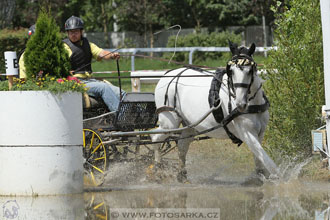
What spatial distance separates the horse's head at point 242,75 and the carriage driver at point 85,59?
7.53ft

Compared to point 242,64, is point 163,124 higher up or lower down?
lower down

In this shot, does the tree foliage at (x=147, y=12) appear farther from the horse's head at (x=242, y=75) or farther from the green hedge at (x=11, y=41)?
the horse's head at (x=242, y=75)

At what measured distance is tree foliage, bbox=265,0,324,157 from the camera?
35.9 feet

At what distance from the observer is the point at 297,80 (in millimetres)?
11008

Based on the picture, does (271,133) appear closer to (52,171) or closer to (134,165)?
(134,165)

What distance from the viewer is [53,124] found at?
9.20m

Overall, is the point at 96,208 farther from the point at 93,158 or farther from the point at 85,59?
the point at 85,59

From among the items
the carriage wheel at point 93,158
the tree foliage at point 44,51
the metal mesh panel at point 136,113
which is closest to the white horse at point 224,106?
the metal mesh panel at point 136,113

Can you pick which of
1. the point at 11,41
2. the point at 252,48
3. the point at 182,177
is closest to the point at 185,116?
the point at 182,177

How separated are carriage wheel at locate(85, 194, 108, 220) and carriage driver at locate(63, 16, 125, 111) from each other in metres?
2.19

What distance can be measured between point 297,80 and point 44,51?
3.83 meters

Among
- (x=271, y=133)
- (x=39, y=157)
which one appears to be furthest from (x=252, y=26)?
(x=39, y=157)

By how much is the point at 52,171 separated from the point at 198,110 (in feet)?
7.42

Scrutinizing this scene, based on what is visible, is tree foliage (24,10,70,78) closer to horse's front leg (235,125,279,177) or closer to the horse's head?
the horse's head
